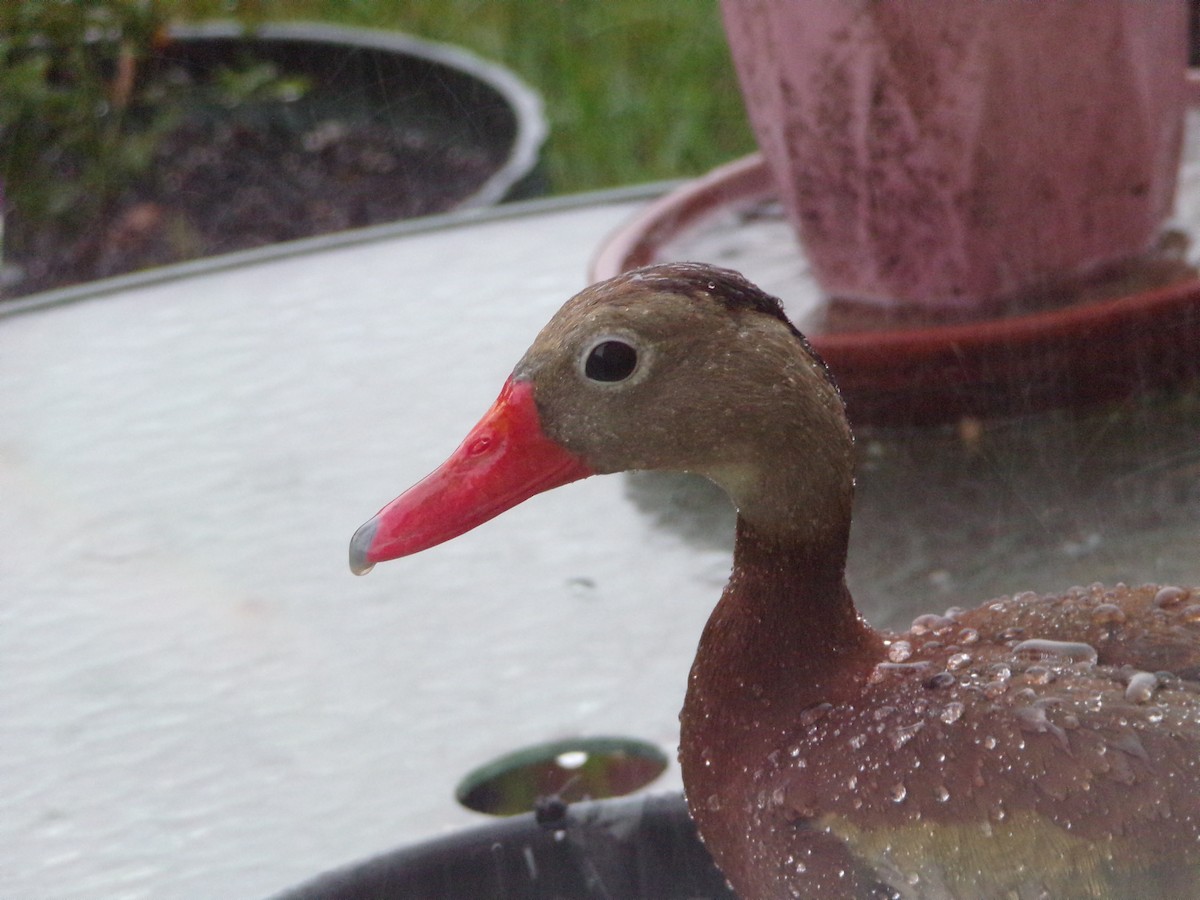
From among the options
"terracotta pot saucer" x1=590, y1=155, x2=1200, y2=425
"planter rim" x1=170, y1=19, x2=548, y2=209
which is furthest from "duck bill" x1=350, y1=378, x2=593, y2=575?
"planter rim" x1=170, y1=19, x2=548, y2=209

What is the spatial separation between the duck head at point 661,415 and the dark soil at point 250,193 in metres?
1.91

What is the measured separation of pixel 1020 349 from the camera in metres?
1.18

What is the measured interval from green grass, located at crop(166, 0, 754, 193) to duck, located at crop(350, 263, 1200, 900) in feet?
Result: 7.20

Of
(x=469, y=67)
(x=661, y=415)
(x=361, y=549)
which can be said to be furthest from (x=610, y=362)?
(x=469, y=67)

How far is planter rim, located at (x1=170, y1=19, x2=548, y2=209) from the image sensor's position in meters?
2.33

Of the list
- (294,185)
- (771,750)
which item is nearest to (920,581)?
(771,750)

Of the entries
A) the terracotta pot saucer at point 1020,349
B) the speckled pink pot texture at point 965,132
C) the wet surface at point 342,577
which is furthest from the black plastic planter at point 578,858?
the speckled pink pot texture at point 965,132

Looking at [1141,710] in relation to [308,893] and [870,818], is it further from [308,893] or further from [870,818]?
[308,893]

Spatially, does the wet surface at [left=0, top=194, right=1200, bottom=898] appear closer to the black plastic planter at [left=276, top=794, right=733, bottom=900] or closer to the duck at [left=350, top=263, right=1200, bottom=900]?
the black plastic planter at [left=276, top=794, right=733, bottom=900]

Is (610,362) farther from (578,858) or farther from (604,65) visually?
(604,65)

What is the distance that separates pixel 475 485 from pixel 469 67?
6.52ft

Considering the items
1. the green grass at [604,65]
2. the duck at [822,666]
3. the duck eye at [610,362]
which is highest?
the duck eye at [610,362]

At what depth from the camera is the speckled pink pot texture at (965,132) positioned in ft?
3.91

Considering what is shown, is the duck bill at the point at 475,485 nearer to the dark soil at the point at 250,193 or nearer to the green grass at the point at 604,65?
the dark soil at the point at 250,193
